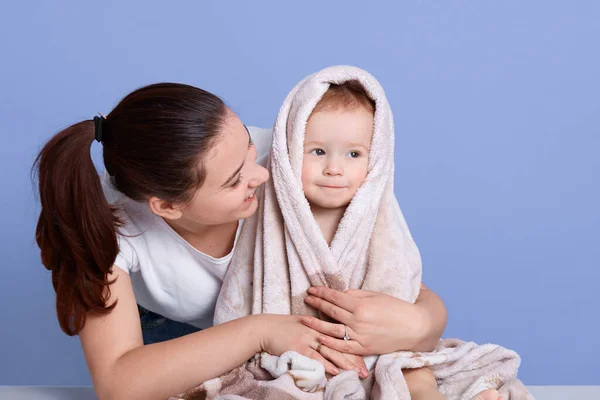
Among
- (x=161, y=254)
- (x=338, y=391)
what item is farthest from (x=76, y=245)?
(x=338, y=391)

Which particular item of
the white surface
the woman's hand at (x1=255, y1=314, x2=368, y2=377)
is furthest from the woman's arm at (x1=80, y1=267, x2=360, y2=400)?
the white surface

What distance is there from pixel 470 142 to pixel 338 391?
74.0 inches

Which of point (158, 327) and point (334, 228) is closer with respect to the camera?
point (334, 228)

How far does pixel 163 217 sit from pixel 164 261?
146 millimetres

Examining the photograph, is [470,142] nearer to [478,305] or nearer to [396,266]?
[478,305]

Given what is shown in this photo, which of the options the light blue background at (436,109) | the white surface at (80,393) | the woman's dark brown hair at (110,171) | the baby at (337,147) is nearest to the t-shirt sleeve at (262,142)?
the baby at (337,147)

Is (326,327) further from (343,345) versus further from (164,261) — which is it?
(164,261)

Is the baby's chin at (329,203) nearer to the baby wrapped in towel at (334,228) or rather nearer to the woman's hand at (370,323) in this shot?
the baby wrapped in towel at (334,228)

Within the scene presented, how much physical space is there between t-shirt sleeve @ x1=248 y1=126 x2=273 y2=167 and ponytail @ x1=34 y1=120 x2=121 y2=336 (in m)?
0.44

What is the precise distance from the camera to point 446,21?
10.6 ft

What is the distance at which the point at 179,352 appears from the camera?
173 centimetres

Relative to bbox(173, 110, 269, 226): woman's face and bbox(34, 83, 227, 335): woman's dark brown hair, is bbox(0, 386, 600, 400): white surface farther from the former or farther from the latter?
bbox(173, 110, 269, 226): woman's face

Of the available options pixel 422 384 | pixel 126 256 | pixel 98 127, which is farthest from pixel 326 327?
pixel 98 127

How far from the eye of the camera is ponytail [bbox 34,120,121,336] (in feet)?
5.58
